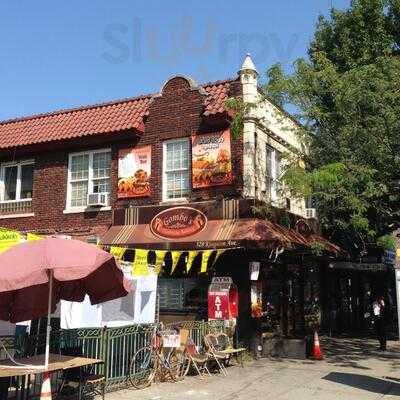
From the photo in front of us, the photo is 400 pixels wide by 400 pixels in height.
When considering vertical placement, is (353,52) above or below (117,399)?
above

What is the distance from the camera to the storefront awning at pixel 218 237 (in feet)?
48.6

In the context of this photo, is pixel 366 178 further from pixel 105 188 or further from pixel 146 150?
pixel 105 188

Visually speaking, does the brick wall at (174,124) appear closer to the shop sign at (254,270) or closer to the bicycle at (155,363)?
the shop sign at (254,270)

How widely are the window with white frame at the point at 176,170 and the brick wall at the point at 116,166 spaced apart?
0.19 meters

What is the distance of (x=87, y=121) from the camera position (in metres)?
19.1

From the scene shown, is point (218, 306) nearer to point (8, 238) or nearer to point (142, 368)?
point (142, 368)

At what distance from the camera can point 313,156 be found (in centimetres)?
1714

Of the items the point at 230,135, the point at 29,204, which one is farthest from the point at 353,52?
A: the point at 29,204

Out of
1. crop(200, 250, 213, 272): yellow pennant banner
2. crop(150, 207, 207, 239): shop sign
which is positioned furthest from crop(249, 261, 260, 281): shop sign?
crop(150, 207, 207, 239): shop sign

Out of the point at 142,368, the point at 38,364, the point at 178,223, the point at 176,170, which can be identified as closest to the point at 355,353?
the point at 178,223

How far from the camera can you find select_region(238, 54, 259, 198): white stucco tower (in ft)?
52.4

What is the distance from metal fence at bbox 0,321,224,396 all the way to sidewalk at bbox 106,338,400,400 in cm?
53

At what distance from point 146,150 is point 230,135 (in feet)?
9.61

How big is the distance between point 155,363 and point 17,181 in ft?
36.2
